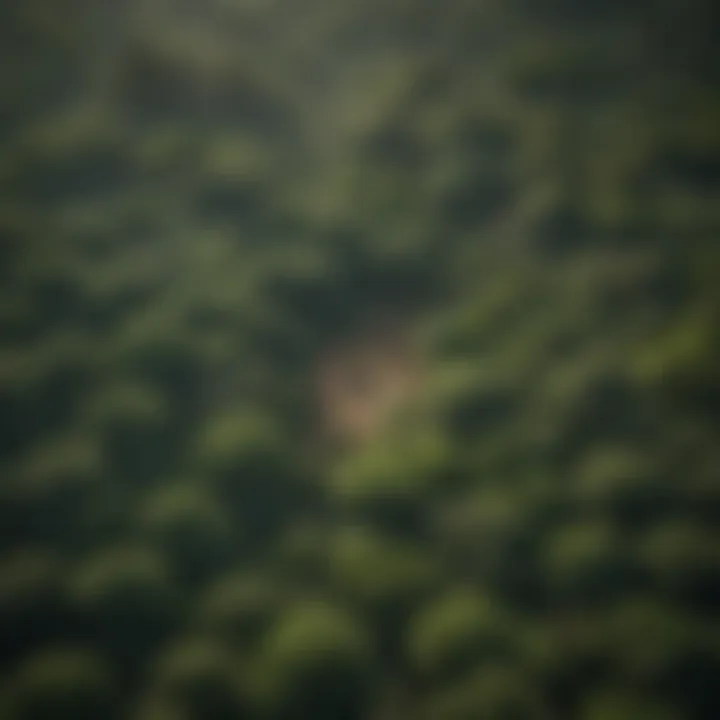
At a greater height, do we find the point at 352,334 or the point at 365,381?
the point at 352,334

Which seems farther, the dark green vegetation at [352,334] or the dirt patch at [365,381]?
the dirt patch at [365,381]

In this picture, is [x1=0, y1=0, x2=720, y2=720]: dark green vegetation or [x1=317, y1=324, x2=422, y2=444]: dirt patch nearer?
[x1=0, y1=0, x2=720, y2=720]: dark green vegetation

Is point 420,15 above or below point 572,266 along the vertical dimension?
above

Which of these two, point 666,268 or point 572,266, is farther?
point 572,266

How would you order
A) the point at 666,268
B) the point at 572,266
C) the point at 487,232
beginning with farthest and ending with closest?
the point at 487,232 < the point at 572,266 < the point at 666,268

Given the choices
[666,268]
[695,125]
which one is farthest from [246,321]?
[695,125]

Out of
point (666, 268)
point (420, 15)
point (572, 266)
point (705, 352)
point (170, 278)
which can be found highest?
point (420, 15)

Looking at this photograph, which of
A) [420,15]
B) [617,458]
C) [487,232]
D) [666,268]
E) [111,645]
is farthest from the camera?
[420,15]

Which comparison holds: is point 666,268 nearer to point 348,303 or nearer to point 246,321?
point 348,303
